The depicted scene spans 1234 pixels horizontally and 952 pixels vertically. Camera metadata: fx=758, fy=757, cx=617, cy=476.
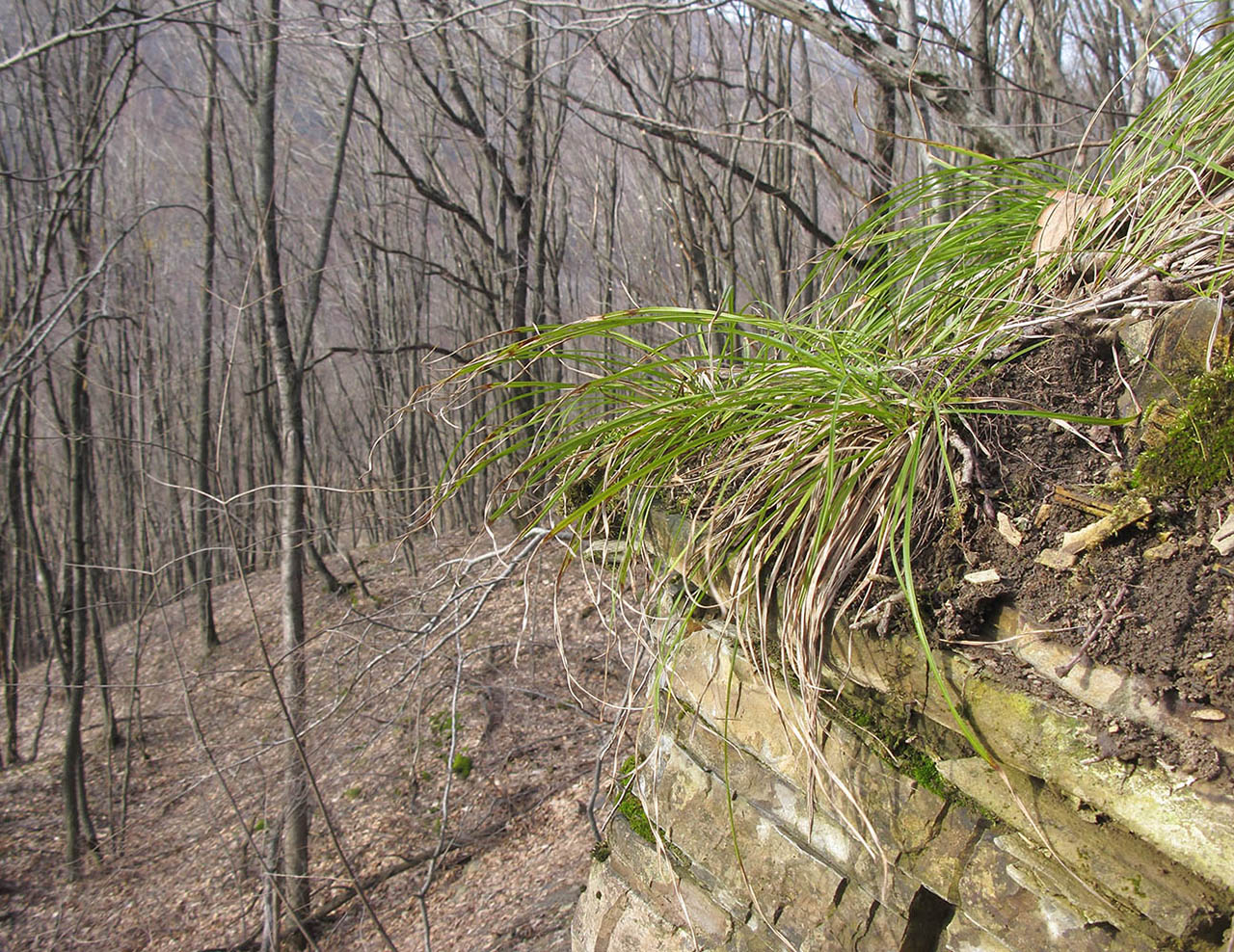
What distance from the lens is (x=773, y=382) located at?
1.57 m

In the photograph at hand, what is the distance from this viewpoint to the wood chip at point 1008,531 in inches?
49.0

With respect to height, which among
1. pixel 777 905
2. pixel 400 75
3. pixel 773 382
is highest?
pixel 400 75

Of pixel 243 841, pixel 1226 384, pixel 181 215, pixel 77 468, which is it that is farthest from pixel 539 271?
pixel 1226 384

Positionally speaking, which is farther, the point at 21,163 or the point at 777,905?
the point at 21,163

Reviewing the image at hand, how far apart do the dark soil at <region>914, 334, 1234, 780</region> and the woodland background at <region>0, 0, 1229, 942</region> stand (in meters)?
0.78

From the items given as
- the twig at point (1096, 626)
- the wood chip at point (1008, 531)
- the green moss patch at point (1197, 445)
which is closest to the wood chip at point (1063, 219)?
the green moss patch at point (1197, 445)

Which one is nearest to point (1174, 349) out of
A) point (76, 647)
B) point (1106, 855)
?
point (1106, 855)

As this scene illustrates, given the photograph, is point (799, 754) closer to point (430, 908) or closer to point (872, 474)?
point (872, 474)

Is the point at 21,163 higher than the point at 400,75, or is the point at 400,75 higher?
the point at 400,75

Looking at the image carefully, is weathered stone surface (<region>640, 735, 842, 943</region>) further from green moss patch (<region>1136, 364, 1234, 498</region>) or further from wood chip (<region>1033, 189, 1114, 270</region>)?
wood chip (<region>1033, 189, 1114, 270</region>)

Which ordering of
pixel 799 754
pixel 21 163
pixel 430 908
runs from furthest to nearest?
pixel 21 163
pixel 430 908
pixel 799 754

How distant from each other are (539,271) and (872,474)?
8372 millimetres

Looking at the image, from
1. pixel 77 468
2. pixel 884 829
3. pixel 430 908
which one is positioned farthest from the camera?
pixel 77 468

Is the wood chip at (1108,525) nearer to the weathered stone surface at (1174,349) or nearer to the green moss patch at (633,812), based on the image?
the weathered stone surface at (1174,349)
